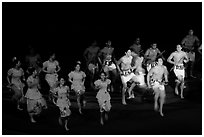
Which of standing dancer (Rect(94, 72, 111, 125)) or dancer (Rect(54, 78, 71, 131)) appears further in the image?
standing dancer (Rect(94, 72, 111, 125))

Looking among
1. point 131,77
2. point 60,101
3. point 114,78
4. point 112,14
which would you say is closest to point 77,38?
point 112,14

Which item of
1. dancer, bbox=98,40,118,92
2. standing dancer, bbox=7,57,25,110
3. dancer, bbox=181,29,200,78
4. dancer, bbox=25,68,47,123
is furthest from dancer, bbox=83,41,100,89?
dancer, bbox=181,29,200,78

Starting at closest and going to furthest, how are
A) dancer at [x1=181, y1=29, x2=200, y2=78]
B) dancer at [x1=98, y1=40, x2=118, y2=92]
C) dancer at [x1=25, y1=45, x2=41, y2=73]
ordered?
dancer at [x1=98, y1=40, x2=118, y2=92] → dancer at [x1=181, y1=29, x2=200, y2=78] → dancer at [x1=25, y1=45, x2=41, y2=73]

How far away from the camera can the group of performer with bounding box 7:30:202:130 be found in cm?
1095

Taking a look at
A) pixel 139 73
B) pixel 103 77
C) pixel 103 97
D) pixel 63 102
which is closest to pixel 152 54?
pixel 139 73

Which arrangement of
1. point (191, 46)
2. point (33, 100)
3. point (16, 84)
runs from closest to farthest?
point (33, 100)
point (16, 84)
point (191, 46)

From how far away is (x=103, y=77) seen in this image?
10.9m

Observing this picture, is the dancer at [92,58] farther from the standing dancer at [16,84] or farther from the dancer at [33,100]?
the dancer at [33,100]

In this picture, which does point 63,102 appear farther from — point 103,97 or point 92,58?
point 92,58

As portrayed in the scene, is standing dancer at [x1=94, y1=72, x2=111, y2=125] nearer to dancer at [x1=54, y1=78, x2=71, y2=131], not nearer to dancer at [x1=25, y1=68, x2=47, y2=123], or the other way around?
Result: dancer at [x1=54, y1=78, x2=71, y2=131]

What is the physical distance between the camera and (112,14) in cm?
1512

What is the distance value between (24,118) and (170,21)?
6.74 m

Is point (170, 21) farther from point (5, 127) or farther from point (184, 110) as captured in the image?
point (5, 127)

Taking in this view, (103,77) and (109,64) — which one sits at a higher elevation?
(109,64)
